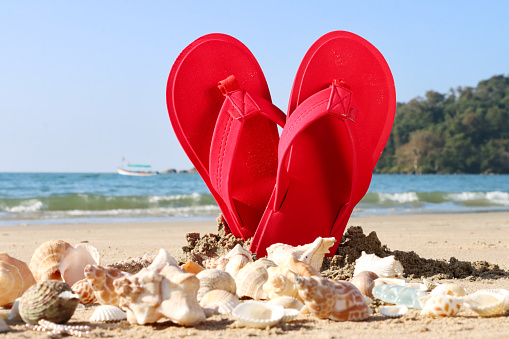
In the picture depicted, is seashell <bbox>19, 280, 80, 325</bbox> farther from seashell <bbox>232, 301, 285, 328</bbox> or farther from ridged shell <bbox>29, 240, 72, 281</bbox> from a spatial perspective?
ridged shell <bbox>29, 240, 72, 281</bbox>

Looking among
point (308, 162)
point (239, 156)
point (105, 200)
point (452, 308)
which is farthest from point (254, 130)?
point (105, 200)

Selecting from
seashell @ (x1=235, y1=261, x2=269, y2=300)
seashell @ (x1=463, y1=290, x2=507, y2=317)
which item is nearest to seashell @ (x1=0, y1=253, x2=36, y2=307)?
seashell @ (x1=235, y1=261, x2=269, y2=300)

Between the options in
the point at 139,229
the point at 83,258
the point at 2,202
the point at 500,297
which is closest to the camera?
the point at 500,297

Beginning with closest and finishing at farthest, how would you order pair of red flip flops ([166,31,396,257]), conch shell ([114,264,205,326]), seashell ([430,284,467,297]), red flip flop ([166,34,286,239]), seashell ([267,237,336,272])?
conch shell ([114,264,205,326]), seashell ([430,284,467,297]), seashell ([267,237,336,272]), pair of red flip flops ([166,31,396,257]), red flip flop ([166,34,286,239])

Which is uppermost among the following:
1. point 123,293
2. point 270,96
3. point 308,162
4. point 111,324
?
point 270,96

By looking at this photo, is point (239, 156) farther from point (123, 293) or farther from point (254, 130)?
point (123, 293)

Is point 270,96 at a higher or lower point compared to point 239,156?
higher

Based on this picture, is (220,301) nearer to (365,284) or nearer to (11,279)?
(365,284)
